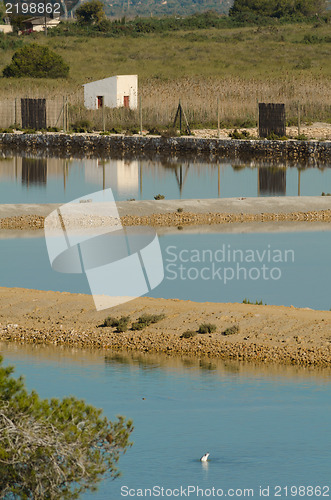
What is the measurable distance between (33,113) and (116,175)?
2030cm

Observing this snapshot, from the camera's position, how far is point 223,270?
28.2m

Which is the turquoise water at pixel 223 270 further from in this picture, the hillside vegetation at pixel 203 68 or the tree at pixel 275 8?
the tree at pixel 275 8

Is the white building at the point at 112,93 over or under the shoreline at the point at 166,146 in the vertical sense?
over

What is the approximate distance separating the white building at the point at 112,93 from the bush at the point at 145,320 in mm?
50606

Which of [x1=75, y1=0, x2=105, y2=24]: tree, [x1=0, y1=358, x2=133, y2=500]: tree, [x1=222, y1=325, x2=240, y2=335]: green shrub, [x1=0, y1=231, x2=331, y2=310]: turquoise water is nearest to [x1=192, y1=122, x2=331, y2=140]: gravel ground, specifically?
[x1=0, y1=231, x2=331, y2=310]: turquoise water

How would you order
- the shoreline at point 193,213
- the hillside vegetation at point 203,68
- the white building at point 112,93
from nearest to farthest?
the shoreline at point 193,213 < the hillside vegetation at point 203,68 < the white building at point 112,93

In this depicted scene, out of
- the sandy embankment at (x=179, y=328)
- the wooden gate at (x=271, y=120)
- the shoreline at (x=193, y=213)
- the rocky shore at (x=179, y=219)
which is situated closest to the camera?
the sandy embankment at (x=179, y=328)

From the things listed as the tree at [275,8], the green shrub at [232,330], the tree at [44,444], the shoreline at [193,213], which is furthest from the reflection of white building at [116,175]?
the tree at [275,8]

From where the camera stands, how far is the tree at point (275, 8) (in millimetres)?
137250

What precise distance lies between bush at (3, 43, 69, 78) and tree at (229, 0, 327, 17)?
52168mm

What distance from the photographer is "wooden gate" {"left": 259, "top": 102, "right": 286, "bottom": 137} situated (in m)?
56.9

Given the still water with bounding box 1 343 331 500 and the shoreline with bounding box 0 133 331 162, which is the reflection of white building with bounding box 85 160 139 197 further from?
the still water with bounding box 1 343 331 500

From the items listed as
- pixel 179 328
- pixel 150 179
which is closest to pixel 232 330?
pixel 179 328

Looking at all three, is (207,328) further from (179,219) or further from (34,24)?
(34,24)
